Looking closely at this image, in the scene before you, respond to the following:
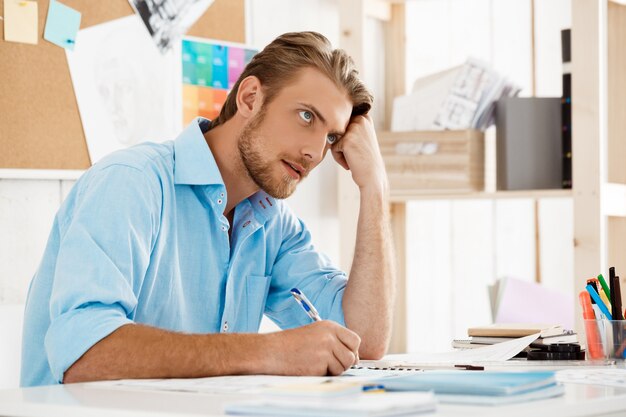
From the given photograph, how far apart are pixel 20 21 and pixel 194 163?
0.67 metres

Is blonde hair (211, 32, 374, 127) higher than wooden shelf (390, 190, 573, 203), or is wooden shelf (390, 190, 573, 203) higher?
blonde hair (211, 32, 374, 127)

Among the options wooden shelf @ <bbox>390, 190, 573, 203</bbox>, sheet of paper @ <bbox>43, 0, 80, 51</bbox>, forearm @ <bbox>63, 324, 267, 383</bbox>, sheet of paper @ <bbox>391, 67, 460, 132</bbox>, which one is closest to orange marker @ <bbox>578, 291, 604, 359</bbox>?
forearm @ <bbox>63, 324, 267, 383</bbox>

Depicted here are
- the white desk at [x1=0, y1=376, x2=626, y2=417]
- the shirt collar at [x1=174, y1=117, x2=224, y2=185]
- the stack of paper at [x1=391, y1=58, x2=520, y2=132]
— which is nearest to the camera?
the white desk at [x1=0, y1=376, x2=626, y2=417]

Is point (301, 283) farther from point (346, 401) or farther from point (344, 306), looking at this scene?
point (346, 401)

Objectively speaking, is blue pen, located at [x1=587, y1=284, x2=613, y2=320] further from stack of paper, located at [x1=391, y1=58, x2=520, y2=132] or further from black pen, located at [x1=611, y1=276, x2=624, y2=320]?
stack of paper, located at [x1=391, y1=58, x2=520, y2=132]

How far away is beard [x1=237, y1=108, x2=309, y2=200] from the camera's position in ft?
5.72

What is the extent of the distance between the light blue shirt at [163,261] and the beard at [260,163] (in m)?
0.08

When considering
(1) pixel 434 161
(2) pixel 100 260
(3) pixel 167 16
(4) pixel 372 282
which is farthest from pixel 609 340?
(3) pixel 167 16

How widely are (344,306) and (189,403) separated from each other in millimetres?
899

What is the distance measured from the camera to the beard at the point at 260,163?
1.74 metres

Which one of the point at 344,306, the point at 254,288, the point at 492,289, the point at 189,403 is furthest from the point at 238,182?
the point at 492,289

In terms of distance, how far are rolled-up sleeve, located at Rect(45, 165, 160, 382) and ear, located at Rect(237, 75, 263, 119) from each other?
0.36 m

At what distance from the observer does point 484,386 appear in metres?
0.91

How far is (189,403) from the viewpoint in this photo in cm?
94
